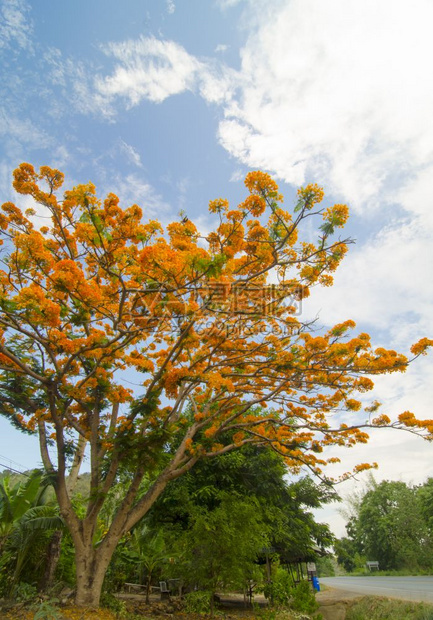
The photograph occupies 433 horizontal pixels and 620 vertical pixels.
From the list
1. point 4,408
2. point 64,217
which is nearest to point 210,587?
point 4,408

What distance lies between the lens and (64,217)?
631cm

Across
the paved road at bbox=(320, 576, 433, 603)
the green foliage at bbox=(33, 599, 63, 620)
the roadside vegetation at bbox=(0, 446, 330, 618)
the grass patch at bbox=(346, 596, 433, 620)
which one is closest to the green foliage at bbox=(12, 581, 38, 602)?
the roadside vegetation at bbox=(0, 446, 330, 618)

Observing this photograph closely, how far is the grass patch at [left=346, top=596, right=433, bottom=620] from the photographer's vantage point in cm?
775

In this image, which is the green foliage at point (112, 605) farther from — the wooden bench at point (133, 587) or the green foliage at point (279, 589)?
the wooden bench at point (133, 587)

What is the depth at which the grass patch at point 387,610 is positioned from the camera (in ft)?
25.4

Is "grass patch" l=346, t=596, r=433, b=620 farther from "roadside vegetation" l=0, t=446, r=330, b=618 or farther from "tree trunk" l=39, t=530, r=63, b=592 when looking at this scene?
"tree trunk" l=39, t=530, r=63, b=592

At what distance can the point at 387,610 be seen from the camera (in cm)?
852

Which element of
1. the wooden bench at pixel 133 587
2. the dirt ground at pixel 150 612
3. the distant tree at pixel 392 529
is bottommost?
the wooden bench at pixel 133 587

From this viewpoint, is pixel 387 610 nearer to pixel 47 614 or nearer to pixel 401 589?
pixel 401 589

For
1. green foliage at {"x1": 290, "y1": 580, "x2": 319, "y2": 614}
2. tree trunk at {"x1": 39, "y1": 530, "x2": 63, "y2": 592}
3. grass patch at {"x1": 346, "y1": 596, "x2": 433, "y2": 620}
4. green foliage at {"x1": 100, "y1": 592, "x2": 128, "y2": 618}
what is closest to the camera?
green foliage at {"x1": 100, "y1": 592, "x2": 128, "y2": 618}

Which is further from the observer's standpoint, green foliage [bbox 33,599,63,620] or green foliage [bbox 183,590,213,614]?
green foliage [bbox 183,590,213,614]

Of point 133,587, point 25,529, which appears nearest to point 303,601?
point 25,529

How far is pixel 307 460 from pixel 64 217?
7.25 m

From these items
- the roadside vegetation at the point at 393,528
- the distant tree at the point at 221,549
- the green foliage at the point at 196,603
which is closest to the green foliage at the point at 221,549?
the distant tree at the point at 221,549
